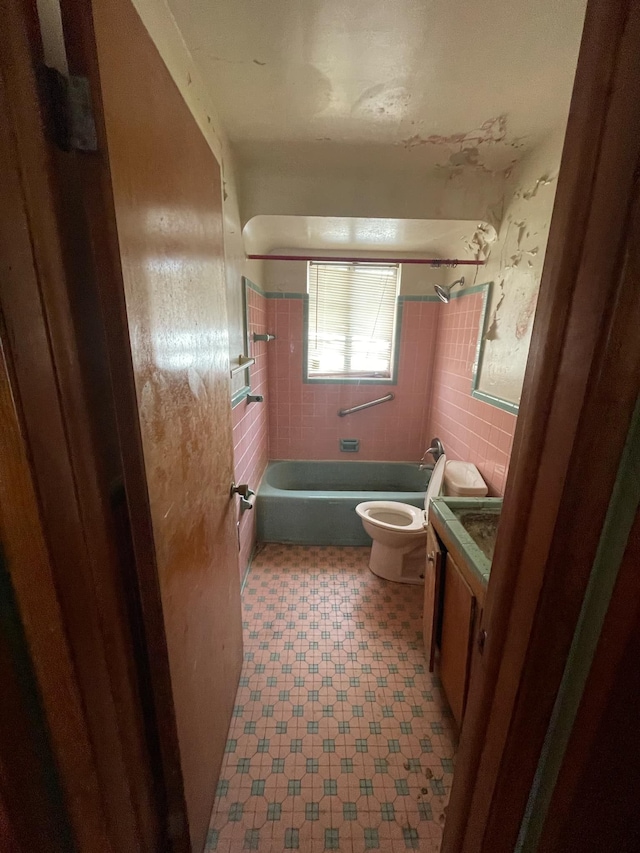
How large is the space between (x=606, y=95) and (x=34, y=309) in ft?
2.57

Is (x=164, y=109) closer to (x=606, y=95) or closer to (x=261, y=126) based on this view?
(x=606, y=95)

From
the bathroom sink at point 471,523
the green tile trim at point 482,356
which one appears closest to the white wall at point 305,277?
the green tile trim at point 482,356

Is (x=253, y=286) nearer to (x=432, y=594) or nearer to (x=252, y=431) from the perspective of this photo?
(x=252, y=431)

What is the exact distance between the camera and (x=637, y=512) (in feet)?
1.45

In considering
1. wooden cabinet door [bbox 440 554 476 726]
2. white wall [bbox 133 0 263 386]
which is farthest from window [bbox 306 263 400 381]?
wooden cabinet door [bbox 440 554 476 726]

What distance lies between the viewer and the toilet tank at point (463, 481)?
6.24 ft

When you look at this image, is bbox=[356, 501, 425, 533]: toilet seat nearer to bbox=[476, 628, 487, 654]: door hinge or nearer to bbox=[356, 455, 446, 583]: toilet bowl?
bbox=[356, 455, 446, 583]: toilet bowl

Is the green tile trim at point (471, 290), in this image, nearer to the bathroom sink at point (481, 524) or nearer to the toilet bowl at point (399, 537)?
the toilet bowl at point (399, 537)

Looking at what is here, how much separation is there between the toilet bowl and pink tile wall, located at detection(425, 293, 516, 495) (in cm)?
27

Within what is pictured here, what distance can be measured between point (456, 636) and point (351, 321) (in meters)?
2.57

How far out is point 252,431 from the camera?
2443 millimetres

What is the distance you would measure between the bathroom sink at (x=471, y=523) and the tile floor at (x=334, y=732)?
781mm

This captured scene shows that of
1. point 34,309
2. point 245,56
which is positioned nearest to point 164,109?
point 34,309

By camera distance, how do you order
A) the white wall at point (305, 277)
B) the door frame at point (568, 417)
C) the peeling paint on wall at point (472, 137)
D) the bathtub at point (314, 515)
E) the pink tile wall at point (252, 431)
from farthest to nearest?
the white wall at point (305, 277) < the bathtub at point (314, 515) < the pink tile wall at point (252, 431) < the peeling paint on wall at point (472, 137) < the door frame at point (568, 417)
